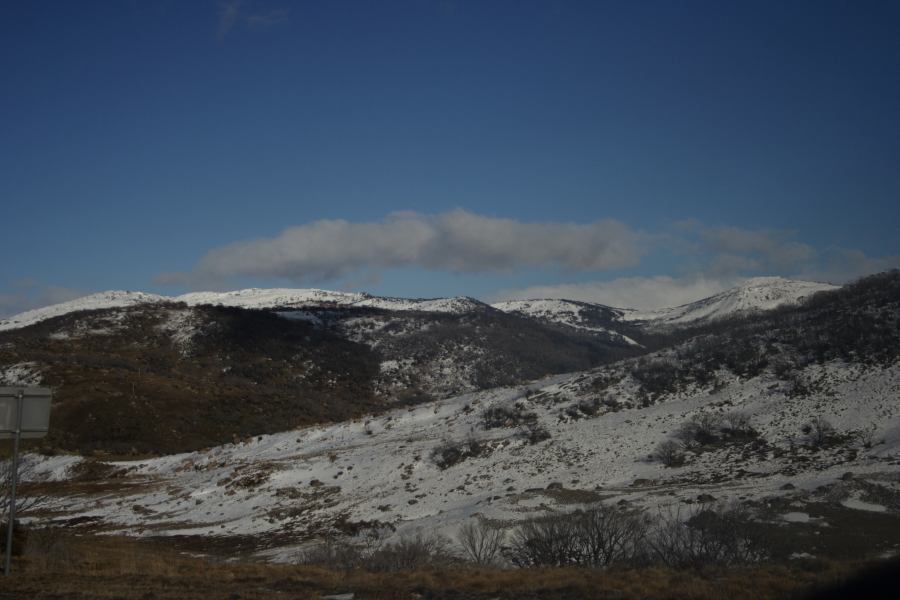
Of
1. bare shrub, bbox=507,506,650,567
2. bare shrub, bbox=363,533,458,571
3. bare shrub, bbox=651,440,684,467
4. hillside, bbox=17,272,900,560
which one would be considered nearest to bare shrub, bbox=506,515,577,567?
bare shrub, bbox=507,506,650,567

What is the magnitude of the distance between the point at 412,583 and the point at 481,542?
7.28 metres

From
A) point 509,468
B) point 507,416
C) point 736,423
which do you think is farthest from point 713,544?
point 507,416

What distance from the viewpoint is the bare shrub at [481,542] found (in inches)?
768

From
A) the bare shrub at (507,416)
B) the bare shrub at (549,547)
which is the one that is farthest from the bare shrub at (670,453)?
the bare shrub at (549,547)

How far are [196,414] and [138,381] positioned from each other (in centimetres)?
911

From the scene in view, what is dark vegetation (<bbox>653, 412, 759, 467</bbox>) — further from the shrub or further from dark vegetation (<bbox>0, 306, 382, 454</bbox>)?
dark vegetation (<bbox>0, 306, 382, 454</bbox>)

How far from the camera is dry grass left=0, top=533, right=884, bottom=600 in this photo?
35.4 ft

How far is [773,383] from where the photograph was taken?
4178 cm

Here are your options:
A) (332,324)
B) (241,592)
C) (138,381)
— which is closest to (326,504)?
(241,592)

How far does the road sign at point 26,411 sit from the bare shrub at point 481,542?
40.1ft

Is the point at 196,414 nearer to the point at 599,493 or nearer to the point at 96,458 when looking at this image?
the point at 96,458

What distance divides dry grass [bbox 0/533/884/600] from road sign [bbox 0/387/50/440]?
8.79ft

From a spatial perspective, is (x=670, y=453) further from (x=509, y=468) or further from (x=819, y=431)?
(x=509, y=468)

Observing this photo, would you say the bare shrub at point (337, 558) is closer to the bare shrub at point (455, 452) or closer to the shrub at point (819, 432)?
the bare shrub at point (455, 452)
